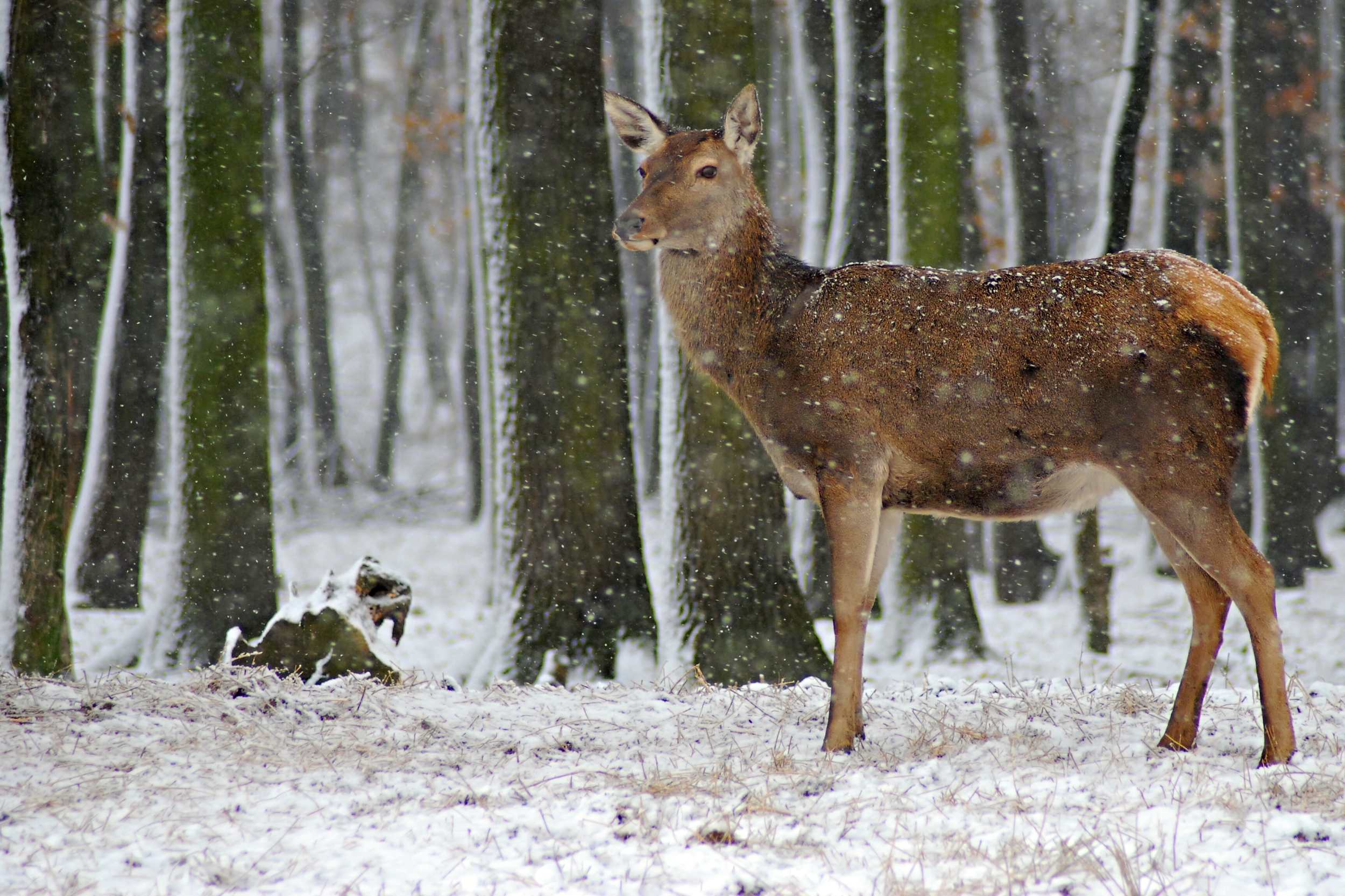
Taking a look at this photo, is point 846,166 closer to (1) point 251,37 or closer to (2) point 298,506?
(1) point 251,37

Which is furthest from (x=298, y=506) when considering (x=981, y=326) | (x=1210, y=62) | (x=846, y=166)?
(x=981, y=326)

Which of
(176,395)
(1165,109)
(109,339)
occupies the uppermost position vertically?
(1165,109)

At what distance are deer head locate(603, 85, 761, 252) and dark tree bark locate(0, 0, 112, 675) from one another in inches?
160

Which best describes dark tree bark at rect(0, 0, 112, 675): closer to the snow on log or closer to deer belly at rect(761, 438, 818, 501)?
the snow on log

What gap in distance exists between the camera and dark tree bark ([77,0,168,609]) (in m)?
11.7

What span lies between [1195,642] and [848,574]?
171cm

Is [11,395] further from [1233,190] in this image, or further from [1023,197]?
[1233,190]

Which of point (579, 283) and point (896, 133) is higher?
point (896, 133)

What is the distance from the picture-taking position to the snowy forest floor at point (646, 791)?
4039 mm

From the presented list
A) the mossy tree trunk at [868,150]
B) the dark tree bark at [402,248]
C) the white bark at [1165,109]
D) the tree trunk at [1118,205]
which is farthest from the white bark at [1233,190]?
the dark tree bark at [402,248]

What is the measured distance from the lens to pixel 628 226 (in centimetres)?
610

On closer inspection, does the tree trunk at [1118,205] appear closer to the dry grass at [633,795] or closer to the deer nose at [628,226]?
the dry grass at [633,795]

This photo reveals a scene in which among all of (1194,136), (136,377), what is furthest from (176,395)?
(1194,136)

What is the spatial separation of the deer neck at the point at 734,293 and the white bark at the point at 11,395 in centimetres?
441
